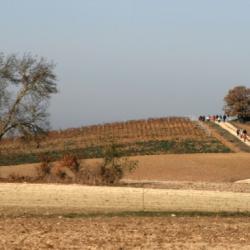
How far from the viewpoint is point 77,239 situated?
1170 cm

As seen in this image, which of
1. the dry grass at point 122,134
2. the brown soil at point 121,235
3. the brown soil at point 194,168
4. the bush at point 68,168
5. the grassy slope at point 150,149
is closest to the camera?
the brown soil at point 121,235

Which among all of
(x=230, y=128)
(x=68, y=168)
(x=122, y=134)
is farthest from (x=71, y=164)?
(x=230, y=128)

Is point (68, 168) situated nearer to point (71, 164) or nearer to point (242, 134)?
point (71, 164)

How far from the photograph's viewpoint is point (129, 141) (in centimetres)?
8712

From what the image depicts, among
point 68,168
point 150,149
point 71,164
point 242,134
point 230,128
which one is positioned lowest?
point 68,168

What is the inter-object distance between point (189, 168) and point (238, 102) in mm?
57011

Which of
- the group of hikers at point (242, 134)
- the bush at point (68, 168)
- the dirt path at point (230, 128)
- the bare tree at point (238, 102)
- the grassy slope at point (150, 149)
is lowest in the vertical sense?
the bush at point (68, 168)

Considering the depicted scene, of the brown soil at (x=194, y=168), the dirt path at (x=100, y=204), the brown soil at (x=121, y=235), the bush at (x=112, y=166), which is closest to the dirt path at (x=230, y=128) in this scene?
the brown soil at (x=194, y=168)

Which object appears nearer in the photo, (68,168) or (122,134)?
(68,168)

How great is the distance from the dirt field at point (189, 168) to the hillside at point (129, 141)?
4.29 m

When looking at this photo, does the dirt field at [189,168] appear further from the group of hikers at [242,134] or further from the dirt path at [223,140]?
the group of hikers at [242,134]

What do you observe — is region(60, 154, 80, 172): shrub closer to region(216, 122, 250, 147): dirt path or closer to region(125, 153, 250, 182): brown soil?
region(125, 153, 250, 182): brown soil

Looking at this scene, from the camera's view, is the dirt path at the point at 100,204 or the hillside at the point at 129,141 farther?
the hillside at the point at 129,141

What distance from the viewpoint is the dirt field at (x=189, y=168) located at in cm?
5425
